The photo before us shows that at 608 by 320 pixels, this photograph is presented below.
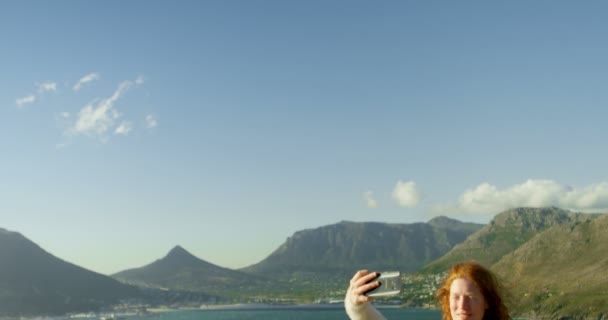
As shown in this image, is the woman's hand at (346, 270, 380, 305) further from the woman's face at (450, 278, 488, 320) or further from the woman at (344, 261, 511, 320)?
the woman's face at (450, 278, 488, 320)

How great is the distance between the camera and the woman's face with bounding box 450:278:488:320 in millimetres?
4289

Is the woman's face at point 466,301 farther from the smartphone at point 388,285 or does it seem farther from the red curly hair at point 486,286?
the smartphone at point 388,285

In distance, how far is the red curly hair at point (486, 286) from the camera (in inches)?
170

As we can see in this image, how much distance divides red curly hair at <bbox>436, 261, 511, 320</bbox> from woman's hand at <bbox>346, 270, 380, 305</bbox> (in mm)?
872

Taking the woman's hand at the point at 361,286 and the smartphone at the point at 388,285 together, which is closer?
the smartphone at the point at 388,285

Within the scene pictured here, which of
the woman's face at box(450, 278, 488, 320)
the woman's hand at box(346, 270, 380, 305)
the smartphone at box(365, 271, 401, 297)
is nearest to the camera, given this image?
the smartphone at box(365, 271, 401, 297)

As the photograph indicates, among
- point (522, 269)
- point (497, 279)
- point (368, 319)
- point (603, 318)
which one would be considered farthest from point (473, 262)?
point (603, 318)

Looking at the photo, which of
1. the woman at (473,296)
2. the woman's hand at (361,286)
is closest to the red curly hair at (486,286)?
the woman at (473,296)

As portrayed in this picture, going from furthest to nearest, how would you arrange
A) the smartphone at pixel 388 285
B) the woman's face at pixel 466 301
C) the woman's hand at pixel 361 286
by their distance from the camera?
the woman's face at pixel 466 301 < the woman's hand at pixel 361 286 < the smartphone at pixel 388 285

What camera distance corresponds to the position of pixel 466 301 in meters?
4.30

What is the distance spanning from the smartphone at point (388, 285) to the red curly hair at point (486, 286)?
0.88m

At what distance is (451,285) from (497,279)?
1.20 feet

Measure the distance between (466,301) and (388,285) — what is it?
3.22 feet

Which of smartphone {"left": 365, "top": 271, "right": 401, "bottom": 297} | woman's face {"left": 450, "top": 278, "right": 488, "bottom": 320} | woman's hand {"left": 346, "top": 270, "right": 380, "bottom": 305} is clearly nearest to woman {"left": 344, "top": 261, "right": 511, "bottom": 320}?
woman's face {"left": 450, "top": 278, "right": 488, "bottom": 320}
